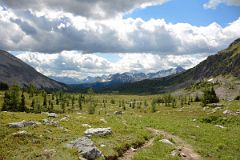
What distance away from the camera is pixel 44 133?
32.2 metres

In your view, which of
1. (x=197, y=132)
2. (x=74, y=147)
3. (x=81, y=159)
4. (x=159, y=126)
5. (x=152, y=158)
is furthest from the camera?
(x=159, y=126)

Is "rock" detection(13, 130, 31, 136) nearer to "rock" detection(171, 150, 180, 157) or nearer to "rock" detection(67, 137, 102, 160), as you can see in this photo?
"rock" detection(67, 137, 102, 160)

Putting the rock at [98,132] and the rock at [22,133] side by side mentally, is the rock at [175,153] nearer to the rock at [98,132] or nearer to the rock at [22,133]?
the rock at [98,132]

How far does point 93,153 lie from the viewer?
2681 cm

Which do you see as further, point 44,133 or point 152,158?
point 44,133

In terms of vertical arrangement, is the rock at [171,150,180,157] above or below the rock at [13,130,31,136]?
below

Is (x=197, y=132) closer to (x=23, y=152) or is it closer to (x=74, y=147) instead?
(x=74, y=147)

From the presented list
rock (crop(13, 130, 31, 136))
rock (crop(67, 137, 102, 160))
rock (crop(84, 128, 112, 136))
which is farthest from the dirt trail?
rock (crop(13, 130, 31, 136))

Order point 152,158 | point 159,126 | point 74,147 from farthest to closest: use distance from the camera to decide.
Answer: point 159,126 → point 152,158 → point 74,147

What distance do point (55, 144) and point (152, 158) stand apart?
8.25 metres

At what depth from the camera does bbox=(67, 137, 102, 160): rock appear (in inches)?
1042

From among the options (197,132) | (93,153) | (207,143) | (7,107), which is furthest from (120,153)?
(7,107)

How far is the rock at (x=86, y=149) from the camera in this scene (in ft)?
86.8

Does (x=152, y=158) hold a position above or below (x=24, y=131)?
below
